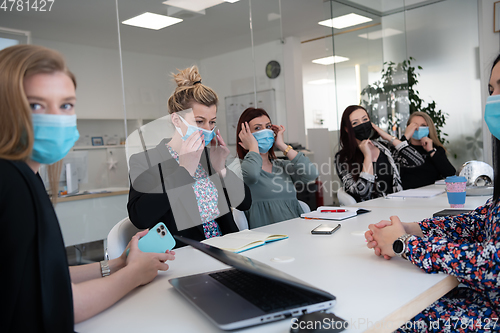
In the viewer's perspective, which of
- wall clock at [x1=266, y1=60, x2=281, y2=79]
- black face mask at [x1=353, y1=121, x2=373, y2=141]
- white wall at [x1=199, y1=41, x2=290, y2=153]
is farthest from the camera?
wall clock at [x1=266, y1=60, x2=281, y2=79]

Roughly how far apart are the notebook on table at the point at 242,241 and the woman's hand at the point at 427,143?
2.91 m

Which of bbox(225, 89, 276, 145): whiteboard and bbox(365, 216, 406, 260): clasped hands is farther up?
bbox(225, 89, 276, 145): whiteboard

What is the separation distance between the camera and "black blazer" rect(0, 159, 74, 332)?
658 millimetres

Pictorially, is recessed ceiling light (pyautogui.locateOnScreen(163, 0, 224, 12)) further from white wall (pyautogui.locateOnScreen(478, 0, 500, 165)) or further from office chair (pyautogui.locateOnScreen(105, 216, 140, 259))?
white wall (pyautogui.locateOnScreen(478, 0, 500, 165))

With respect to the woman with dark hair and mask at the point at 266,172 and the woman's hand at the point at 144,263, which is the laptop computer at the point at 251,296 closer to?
the woman's hand at the point at 144,263

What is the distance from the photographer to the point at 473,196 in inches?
98.0

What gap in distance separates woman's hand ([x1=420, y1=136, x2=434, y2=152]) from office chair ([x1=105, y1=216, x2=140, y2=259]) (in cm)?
321

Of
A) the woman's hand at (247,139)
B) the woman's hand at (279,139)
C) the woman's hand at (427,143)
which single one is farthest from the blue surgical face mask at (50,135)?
the woman's hand at (427,143)

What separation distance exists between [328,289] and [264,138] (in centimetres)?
180

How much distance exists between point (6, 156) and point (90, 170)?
263 cm

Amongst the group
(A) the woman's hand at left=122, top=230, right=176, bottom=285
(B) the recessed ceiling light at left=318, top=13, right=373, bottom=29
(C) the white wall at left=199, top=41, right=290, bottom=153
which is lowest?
(A) the woman's hand at left=122, top=230, right=176, bottom=285

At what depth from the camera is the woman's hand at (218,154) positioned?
215 cm

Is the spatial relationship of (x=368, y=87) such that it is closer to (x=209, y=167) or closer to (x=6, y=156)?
(x=209, y=167)

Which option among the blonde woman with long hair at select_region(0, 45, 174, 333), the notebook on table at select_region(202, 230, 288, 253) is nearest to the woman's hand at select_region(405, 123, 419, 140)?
the notebook on table at select_region(202, 230, 288, 253)
